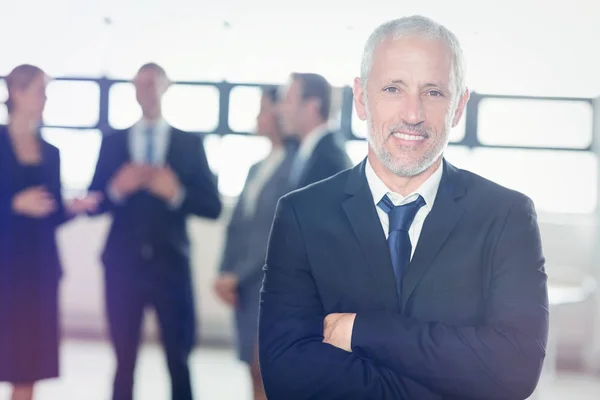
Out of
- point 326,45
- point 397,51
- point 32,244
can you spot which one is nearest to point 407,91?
point 397,51

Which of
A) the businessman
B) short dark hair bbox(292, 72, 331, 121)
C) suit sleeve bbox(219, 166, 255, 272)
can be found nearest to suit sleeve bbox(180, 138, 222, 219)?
suit sleeve bbox(219, 166, 255, 272)

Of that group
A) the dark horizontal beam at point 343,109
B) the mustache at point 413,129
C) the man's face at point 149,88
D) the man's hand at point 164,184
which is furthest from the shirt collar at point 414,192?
the man's face at point 149,88

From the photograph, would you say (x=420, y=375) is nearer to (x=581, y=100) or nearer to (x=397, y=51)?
(x=397, y=51)

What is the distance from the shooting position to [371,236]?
6.03 ft

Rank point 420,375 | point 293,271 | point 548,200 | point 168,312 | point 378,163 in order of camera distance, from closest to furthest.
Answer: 1. point 420,375
2. point 293,271
3. point 378,163
4. point 548,200
5. point 168,312

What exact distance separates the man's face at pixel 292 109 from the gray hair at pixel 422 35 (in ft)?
2.93

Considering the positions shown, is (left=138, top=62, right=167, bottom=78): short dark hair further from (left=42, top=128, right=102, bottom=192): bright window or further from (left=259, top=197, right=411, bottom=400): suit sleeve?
(left=259, top=197, right=411, bottom=400): suit sleeve

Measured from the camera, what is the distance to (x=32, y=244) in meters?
2.96

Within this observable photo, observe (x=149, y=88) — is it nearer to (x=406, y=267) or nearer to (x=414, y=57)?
(x=414, y=57)

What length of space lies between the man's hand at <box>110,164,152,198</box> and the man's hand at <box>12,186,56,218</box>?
0.27m

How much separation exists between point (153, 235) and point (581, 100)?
1780mm

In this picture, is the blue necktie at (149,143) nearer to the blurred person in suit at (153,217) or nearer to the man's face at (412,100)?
the blurred person in suit at (153,217)

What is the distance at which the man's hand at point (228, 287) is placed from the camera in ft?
9.33

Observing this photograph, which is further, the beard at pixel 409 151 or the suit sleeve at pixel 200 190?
the suit sleeve at pixel 200 190
